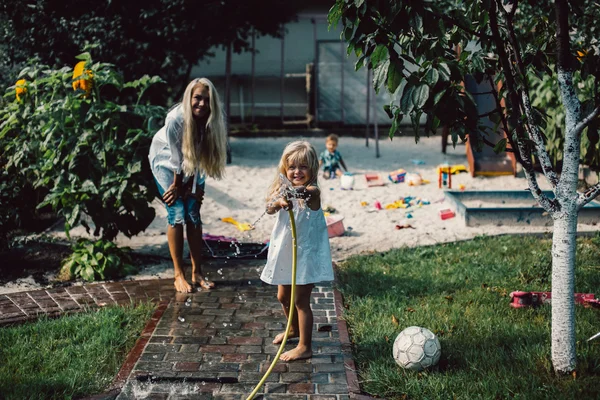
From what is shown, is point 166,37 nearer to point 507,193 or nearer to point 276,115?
point 276,115

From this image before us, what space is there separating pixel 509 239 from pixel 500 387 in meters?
3.64

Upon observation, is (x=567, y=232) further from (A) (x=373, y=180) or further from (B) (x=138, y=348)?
(A) (x=373, y=180)

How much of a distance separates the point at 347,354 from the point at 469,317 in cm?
109

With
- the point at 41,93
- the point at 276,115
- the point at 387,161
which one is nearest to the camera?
the point at 41,93

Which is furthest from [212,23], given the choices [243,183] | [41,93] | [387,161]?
[41,93]

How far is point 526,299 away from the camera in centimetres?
546

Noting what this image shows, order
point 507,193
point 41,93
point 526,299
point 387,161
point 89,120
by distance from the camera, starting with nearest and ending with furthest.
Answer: point 526,299 → point 89,120 → point 41,93 → point 507,193 → point 387,161

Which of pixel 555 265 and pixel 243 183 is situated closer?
pixel 555 265

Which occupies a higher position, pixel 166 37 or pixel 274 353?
pixel 166 37

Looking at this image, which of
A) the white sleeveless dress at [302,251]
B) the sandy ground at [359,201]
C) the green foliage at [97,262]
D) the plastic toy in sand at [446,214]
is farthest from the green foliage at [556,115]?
the green foliage at [97,262]

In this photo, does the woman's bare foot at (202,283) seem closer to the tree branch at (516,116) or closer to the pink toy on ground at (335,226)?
the pink toy on ground at (335,226)

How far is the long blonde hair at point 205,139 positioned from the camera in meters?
5.88

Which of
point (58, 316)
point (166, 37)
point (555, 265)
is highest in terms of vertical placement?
point (166, 37)

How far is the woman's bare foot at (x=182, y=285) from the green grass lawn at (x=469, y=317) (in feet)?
4.46
